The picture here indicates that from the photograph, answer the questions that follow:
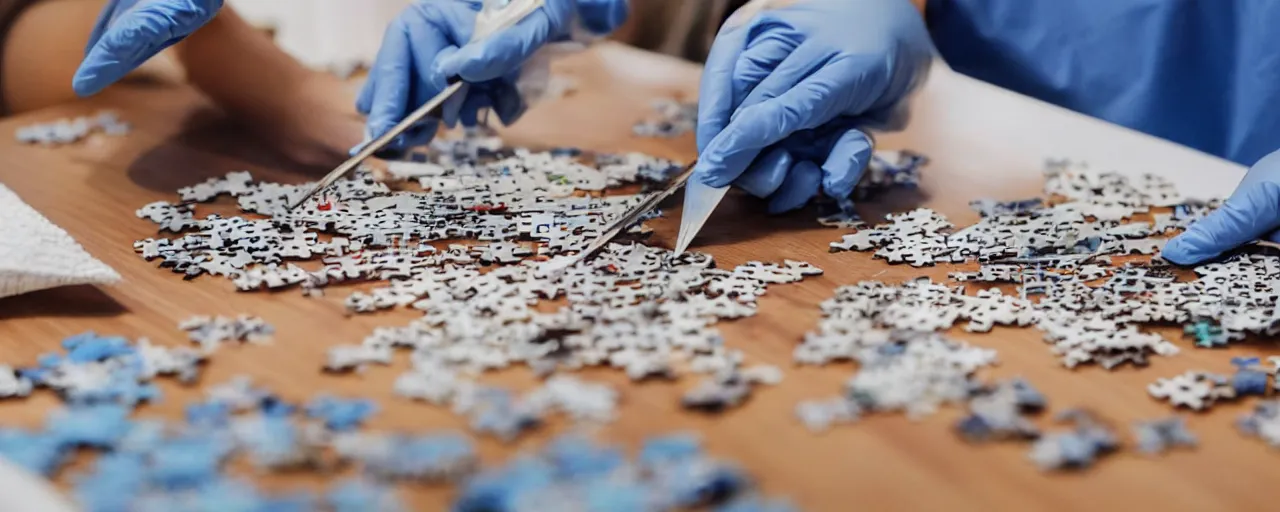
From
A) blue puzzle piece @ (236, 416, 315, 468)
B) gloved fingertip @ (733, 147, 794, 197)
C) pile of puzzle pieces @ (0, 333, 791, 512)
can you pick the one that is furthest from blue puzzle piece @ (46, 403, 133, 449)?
gloved fingertip @ (733, 147, 794, 197)

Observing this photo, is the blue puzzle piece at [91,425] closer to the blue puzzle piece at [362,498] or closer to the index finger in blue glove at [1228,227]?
the blue puzzle piece at [362,498]

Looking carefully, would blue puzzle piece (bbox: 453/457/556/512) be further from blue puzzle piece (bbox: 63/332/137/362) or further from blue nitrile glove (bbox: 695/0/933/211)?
blue nitrile glove (bbox: 695/0/933/211)

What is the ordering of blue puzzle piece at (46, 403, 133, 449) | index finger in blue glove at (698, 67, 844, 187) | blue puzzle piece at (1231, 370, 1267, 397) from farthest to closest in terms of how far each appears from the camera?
→ 1. index finger in blue glove at (698, 67, 844, 187)
2. blue puzzle piece at (1231, 370, 1267, 397)
3. blue puzzle piece at (46, 403, 133, 449)

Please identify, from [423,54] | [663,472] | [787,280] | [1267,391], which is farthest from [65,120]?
[1267,391]

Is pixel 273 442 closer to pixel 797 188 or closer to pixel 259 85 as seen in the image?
pixel 797 188

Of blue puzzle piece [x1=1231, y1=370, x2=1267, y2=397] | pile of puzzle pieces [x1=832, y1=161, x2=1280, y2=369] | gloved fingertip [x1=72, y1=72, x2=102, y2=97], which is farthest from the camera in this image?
gloved fingertip [x1=72, y1=72, x2=102, y2=97]

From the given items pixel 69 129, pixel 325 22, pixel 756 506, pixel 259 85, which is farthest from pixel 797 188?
pixel 325 22
